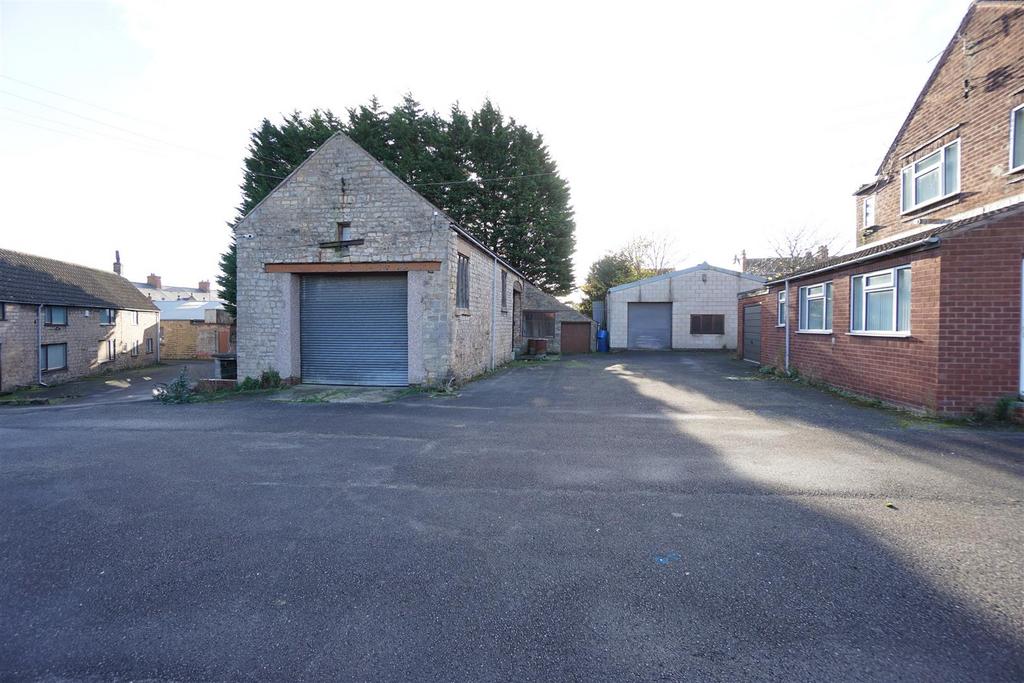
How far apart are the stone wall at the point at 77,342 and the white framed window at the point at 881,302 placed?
30.9 m

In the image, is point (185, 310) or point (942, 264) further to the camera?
point (185, 310)

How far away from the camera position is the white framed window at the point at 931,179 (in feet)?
39.9

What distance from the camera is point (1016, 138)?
10352 millimetres

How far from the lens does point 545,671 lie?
8.46ft

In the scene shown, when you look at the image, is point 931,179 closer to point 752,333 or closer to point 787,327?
point 787,327

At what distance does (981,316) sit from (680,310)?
20.8 meters

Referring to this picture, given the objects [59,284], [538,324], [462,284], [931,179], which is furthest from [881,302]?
[59,284]

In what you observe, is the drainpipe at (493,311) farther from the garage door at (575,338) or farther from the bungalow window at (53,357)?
the bungalow window at (53,357)

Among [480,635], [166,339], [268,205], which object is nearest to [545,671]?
[480,635]

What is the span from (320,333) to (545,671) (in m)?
13.5

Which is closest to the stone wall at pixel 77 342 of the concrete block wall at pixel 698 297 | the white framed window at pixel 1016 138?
the concrete block wall at pixel 698 297

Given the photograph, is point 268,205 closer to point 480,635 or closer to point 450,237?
point 450,237

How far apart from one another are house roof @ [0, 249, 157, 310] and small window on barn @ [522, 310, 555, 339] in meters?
23.8

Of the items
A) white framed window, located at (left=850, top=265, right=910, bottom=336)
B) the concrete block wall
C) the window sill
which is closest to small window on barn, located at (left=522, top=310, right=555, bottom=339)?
the concrete block wall
